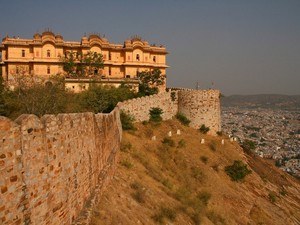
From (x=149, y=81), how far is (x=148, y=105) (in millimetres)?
9461

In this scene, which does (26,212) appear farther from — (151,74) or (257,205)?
(151,74)

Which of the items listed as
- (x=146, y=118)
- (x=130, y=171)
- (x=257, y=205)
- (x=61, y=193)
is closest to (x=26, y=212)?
(x=61, y=193)

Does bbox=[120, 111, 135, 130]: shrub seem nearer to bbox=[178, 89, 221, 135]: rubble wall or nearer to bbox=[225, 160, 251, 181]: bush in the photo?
bbox=[225, 160, 251, 181]: bush

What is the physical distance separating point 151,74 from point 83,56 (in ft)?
25.5

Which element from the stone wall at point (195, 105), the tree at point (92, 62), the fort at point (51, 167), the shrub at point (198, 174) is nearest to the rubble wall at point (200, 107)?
the stone wall at point (195, 105)

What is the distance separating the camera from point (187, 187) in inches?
780

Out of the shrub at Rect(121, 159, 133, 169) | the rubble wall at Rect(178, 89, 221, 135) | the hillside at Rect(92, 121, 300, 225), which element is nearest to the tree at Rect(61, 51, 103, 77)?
the rubble wall at Rect(178, 89, 221, 135)

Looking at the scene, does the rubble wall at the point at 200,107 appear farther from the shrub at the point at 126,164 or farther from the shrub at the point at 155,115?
the shrub at the point at 126,164

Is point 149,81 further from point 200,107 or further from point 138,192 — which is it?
point 138,192

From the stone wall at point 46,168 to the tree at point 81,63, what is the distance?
27526mm

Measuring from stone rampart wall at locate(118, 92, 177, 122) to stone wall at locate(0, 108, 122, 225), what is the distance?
1583 centimetres

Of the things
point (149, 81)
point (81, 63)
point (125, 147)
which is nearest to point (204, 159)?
point (125, 147)

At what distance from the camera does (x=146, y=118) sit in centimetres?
2889

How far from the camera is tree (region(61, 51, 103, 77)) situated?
36.3m
